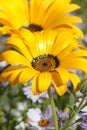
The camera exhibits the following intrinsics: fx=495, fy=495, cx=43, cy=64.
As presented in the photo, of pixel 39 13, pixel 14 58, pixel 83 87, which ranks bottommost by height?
pixel 83 87

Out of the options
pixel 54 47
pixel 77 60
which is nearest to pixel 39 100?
pixel 54 47

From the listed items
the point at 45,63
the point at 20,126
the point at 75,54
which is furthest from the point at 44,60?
the point at 20,126

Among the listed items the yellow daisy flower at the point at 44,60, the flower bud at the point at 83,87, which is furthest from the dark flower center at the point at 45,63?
the flower bud at the point at 83,87

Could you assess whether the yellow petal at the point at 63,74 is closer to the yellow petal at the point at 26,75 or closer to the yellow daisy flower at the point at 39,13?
the yellow petal at the point at 26,75

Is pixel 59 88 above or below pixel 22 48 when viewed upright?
below

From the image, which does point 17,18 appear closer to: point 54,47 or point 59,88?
point 54,47

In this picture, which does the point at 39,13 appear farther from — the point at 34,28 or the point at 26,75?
the point at 26,75

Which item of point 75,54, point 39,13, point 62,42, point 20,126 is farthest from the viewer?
point 39,13
